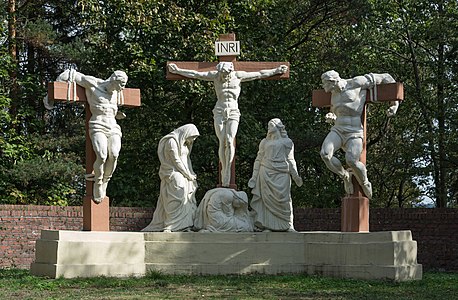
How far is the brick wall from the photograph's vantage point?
18.3 metres

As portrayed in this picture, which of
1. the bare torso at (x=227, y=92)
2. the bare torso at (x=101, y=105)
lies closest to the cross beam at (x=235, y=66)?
the bare torso at (x=227, y=92)

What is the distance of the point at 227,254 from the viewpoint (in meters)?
14.9

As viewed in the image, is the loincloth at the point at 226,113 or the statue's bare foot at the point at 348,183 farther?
the loincloth at the point at 226,113

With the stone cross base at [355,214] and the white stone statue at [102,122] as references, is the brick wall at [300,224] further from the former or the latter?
the stone cross base at [355,214]

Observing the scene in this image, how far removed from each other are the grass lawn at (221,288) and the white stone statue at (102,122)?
1.79 metres

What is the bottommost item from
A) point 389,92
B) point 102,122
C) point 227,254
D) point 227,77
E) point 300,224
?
point 227,254

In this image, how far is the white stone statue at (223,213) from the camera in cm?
1515

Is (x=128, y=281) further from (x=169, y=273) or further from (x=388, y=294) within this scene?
(x=388, y=294)

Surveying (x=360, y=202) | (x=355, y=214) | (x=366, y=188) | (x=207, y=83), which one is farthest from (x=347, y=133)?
(x=207, y=83)

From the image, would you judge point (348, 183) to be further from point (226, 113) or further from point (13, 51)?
point (13, 51)

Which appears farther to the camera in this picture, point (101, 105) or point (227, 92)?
point (227, 92)

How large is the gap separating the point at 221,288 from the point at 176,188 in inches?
105

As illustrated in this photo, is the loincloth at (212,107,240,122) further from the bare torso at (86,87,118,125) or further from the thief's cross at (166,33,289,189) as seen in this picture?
the bare torso at (86,87,118,125)

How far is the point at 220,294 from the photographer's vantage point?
12.2 metres
